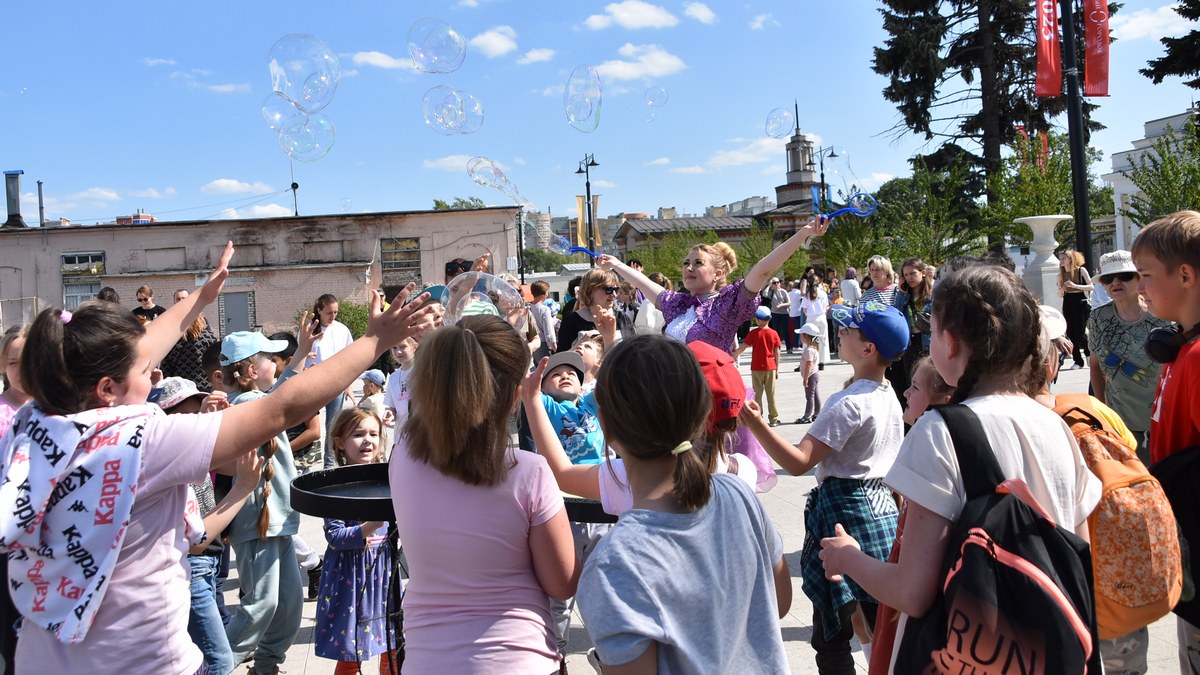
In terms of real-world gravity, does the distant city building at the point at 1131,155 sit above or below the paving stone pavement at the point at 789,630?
above

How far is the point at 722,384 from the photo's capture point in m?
2.52

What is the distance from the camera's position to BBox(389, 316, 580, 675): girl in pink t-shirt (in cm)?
210

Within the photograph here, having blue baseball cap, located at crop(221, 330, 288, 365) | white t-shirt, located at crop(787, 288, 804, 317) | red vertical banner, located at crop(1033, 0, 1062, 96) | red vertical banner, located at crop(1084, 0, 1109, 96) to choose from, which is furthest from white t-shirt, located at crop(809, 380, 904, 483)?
white t-shirt, located at crop(787, 288, 804, 317)

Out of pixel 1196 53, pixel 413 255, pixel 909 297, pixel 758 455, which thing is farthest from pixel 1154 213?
pixel 413 255

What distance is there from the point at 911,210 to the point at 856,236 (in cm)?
292

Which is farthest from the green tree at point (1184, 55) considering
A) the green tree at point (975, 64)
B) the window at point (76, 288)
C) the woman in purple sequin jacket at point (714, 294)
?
the window at point (76, 288)

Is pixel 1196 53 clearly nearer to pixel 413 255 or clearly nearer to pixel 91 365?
pixel 413 255

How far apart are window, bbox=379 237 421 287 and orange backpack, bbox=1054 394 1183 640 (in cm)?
3847

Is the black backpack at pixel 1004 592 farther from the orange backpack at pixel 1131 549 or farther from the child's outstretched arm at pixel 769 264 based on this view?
the child's outstretched arm at pixel 769 264

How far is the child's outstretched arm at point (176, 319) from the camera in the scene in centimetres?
257

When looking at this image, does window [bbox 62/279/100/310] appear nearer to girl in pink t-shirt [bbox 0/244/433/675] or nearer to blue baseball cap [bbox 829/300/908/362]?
girl in pink t-shirt [bbox 0/244/433/675]

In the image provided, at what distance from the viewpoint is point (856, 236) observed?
3500cm

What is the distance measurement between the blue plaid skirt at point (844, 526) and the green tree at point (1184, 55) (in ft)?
104

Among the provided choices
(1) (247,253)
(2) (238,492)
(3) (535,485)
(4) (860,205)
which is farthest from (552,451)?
(1) (247,253)
